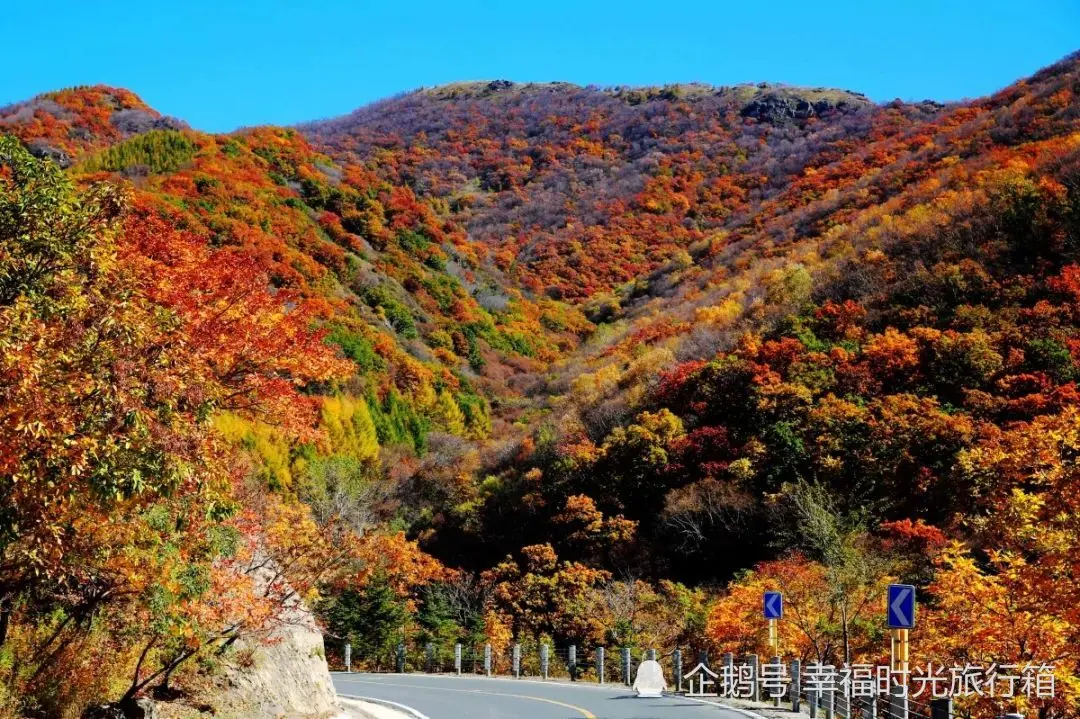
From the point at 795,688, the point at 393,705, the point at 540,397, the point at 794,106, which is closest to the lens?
the point at 795,688

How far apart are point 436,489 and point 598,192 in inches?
2996

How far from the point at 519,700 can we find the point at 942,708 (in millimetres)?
10688

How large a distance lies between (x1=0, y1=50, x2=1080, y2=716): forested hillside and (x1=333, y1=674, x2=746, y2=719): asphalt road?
9.61ft

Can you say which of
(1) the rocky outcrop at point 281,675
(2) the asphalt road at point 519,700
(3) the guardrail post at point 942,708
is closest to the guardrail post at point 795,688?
(2) the asphalt road at point 519,700

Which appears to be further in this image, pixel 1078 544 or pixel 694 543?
pixel 694 543

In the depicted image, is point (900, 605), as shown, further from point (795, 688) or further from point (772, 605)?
point (772, 605)

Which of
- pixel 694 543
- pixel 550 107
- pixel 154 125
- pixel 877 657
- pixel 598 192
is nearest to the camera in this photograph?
pixel 877 657

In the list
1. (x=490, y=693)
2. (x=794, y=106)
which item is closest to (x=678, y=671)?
(x=490, y=693)

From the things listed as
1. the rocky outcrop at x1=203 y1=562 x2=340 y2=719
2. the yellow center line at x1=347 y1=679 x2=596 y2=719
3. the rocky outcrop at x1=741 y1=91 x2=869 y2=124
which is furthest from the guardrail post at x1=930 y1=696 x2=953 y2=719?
the rocky outcrop at x1=741 y1=91 x2=869 y2=124

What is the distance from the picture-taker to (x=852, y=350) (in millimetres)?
43062

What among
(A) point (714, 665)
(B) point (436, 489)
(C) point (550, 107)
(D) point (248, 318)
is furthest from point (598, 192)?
(D) point (248, 318)

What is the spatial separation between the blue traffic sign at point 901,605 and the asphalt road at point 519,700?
4.99 meters

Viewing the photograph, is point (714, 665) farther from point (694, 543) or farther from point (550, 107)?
point (550, 107)

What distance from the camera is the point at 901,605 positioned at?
1191 centimetres
